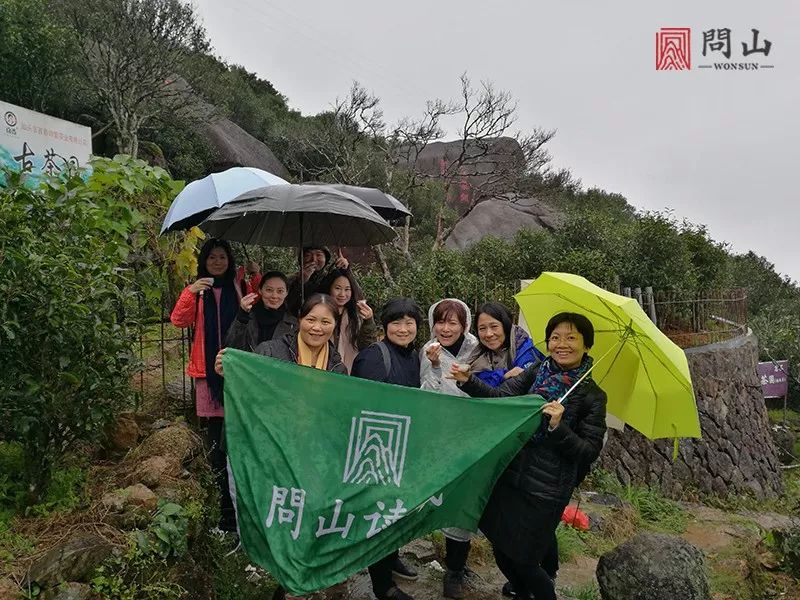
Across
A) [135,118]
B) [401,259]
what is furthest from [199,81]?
[401,259]

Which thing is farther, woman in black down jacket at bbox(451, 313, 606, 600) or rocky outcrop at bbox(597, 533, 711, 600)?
rocky outcrop at bbox(597, 533, 711, 600)

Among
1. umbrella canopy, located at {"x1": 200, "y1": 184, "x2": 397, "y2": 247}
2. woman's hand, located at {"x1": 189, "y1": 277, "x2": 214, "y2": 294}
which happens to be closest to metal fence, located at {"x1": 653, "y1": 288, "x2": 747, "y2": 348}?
umbrella canopy, located at {"x1": 200, "y1": 184, "x2": 397, "y2": 247}

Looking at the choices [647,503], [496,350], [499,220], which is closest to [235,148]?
[499,220]

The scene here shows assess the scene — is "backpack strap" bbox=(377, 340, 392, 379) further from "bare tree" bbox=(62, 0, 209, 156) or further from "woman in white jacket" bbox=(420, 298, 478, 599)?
"bare tree" bbox=(62, 0, 209, 156)

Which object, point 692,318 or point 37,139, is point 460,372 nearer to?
point 692,318

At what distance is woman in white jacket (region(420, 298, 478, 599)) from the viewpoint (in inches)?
132

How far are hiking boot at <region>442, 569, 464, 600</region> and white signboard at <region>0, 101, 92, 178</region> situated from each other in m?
9.74

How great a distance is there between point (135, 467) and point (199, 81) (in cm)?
2127

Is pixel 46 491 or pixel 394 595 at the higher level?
pixel 46 491

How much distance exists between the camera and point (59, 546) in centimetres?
267

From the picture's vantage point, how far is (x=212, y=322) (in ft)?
13.0

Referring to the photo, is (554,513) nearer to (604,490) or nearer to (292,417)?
(292,417)

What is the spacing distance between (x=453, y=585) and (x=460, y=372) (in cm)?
165

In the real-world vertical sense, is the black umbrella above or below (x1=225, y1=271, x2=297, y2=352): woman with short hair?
above
